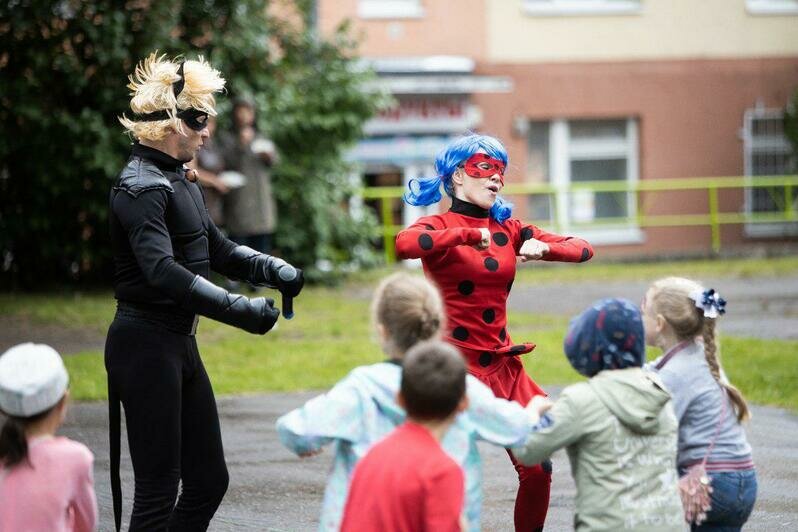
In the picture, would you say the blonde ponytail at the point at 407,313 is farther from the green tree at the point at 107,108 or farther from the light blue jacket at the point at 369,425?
the green tree at the point at 107,108

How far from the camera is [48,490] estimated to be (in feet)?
13.3

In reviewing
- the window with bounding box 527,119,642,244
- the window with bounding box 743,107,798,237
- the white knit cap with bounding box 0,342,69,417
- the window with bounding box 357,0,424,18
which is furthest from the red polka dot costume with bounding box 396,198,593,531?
the window with bounding box 743,107,798,237

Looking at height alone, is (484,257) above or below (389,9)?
below

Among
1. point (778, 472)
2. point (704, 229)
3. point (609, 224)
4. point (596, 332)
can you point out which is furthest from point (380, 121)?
point (596, 332)

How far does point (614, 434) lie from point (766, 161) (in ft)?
82.4

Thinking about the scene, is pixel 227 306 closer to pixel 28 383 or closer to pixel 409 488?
pixel 28 383

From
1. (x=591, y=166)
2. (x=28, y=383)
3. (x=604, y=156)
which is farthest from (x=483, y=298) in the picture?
(x=591, y=166)

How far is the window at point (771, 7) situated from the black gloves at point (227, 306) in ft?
82.3

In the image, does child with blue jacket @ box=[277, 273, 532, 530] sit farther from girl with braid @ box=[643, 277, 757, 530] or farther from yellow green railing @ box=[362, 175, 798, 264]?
yellow green railing @ box=[362, 175, 798, 264]

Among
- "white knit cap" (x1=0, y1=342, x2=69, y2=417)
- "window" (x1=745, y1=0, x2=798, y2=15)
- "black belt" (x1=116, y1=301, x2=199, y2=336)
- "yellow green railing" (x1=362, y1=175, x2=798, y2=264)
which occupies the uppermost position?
"window" (x1=745, y1=0, x2=798, y2=15)

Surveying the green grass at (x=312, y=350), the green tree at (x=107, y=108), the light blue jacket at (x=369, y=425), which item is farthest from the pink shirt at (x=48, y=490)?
the green tree at (x=107, y=108)

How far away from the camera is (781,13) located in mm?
28438

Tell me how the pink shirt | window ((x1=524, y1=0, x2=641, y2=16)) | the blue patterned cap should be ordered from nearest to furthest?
the pink shirt
the blue patterned cap
window ((x1=524, y1=0, x2=641, y2=16))

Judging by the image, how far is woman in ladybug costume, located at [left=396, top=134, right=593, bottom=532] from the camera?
5.61 meters
